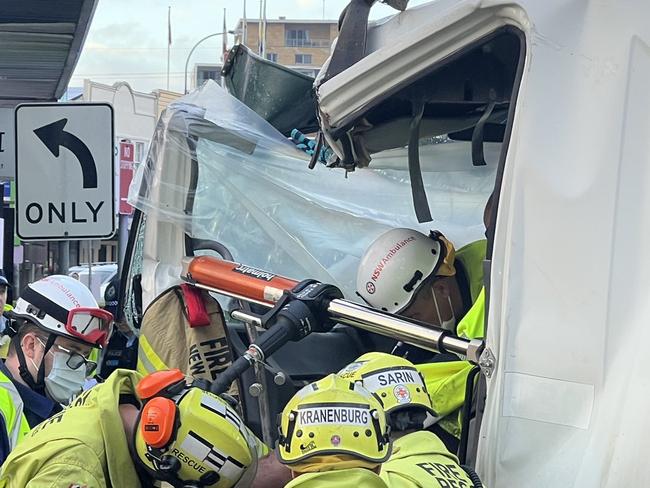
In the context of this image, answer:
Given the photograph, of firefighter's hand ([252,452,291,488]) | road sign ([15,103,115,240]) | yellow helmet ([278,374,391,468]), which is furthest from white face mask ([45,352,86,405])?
road sign ([15,103,115,240])

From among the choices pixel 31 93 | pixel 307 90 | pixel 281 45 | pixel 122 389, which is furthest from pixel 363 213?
pixel 281 45

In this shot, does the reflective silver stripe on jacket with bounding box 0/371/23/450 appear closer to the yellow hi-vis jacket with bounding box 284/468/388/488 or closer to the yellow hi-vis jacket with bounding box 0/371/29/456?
the yellow hi-vis jacket with bounding box 0/371/29/456

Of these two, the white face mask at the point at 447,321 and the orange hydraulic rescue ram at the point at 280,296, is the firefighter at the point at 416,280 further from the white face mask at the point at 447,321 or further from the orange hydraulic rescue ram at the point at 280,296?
the orange hydraulic rescue ram at the point at 280,296

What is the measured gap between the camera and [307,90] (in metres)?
4.88

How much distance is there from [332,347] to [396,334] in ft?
3.74

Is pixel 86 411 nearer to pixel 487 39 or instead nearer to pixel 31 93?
pixel 487 39

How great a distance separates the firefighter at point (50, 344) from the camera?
368cm

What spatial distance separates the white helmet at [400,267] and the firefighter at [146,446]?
1162mm

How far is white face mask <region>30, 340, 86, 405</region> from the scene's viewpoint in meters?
3.74

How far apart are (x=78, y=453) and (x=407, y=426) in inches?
33.8

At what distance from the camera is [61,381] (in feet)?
12.3

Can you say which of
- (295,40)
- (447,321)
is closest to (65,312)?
(447,321)

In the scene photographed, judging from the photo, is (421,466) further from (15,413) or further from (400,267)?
(15,413)

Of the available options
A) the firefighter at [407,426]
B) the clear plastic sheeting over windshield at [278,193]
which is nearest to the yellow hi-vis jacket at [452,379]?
the firefighter at [407,426]
